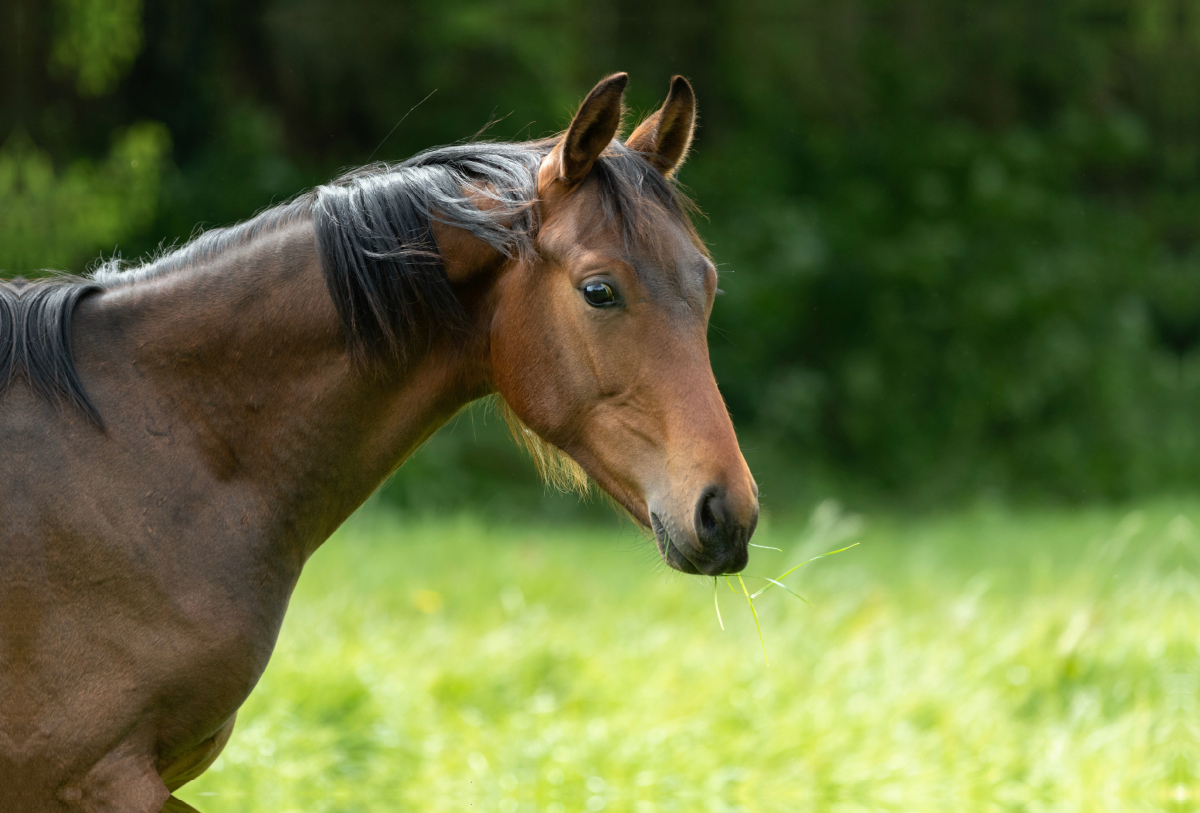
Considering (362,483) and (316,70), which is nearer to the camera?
(362,483)

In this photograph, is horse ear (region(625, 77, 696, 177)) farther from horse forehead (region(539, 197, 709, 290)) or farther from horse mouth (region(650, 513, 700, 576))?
horse mouth (region(650, 513, 700, 576))

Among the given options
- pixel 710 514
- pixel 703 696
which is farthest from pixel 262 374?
pixel 703 696

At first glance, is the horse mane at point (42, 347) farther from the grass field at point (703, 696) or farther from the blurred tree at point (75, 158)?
the blurred tree at point (75, 158)

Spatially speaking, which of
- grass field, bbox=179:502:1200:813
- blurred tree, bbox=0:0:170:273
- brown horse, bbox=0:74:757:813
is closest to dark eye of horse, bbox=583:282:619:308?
brown horse, bbox=0:74:757:813

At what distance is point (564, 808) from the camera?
3.62m

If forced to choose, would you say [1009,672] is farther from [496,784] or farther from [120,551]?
[120,551]

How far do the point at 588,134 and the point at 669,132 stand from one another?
317mm

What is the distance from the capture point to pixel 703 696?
4422mm

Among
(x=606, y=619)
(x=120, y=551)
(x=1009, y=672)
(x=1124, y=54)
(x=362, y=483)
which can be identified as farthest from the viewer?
(x=1124, y=54)

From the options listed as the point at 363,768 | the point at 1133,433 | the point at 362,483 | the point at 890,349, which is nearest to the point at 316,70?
the point at 890,349

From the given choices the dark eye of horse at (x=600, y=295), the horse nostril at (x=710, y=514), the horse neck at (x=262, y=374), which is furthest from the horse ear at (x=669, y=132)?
the horse nostril at (x=710, y=514)

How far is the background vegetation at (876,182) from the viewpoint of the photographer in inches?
388

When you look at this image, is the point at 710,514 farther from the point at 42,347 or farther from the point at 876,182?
the point at 876,182

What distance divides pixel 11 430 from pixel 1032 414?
435 inches
